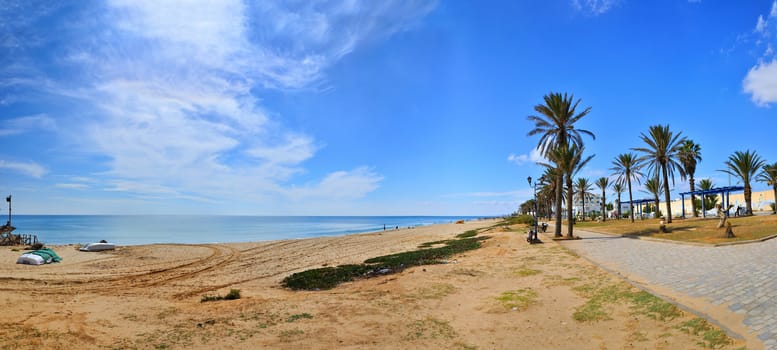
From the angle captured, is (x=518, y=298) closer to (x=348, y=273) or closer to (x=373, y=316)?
(x=373, y=316)

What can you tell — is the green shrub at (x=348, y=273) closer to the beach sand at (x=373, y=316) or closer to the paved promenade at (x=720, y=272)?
the beach sand at (x=373, y=316)

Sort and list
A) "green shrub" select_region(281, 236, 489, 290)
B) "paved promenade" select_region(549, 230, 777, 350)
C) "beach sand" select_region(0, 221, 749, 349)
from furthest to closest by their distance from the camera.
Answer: "green shrub" select_region(281, 236, 489, 290), "beach sand" select_region(0, 221, 749, 349), "paved promenade" select_region(549, 230, 777, 350)

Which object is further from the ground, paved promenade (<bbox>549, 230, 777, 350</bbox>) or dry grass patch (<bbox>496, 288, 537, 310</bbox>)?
paved promenade (<bbox>549, 230, 777, 350</bbox>)

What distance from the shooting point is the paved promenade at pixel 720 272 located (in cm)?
741

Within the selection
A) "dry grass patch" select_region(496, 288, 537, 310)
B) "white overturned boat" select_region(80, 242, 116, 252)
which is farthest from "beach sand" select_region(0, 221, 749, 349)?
"white overturned boat" select_region(80, 242, 116, 252)

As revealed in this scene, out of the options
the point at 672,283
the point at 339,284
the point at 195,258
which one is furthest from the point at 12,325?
the point at 195,258

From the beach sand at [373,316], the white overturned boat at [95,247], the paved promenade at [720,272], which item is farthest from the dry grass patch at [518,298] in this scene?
the white overturned boat at [95,247]

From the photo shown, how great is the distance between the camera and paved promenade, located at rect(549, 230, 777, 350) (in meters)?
7.41

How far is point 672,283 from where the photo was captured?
1070 cm

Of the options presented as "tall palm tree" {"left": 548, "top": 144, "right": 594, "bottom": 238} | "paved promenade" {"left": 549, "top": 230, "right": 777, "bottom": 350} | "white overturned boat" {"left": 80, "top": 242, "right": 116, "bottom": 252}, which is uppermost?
"tall palm tree" {"left": 548, "top": 144, "right": 594, "bottom": 238}

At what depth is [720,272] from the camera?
11.2m

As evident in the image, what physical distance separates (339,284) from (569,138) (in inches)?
906

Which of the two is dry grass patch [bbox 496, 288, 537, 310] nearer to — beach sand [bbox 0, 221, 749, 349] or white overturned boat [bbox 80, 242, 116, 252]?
beach sand [bbox 0, 221, 749, 349]

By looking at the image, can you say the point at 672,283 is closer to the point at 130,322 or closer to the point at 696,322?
the point at 696,322
